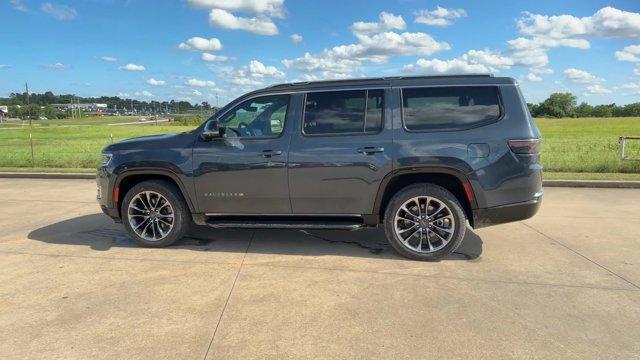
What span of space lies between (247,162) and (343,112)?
46.4 inches

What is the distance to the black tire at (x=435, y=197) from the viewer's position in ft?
16.2

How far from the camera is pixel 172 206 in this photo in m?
5.49

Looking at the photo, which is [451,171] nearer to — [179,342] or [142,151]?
[179,342]

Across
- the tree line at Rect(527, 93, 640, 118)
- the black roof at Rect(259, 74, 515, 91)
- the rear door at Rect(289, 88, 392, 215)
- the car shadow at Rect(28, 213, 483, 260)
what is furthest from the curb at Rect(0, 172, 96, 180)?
the tree line at Rect(527, 93, 640, 118)

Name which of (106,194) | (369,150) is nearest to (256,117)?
(369,150)

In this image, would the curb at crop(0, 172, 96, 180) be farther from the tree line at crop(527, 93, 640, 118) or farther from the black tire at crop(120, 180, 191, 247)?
the tree line at crop(527, 93, 640, 118)

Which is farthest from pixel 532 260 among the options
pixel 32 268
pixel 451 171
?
pixel 32 268

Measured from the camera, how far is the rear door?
498 centimetres

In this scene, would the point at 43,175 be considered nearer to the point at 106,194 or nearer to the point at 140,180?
the point at 106,194

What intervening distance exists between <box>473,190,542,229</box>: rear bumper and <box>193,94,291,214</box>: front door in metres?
2.03

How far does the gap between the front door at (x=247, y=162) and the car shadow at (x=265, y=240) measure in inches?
21.1

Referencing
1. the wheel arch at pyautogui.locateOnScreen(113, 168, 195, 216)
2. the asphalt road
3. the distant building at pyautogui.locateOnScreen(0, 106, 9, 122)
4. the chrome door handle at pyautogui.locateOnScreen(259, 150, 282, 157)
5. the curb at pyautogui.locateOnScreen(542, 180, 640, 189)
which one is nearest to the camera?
the asphalt road

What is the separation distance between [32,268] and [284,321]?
9.73 ft

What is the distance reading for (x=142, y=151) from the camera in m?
5.46
